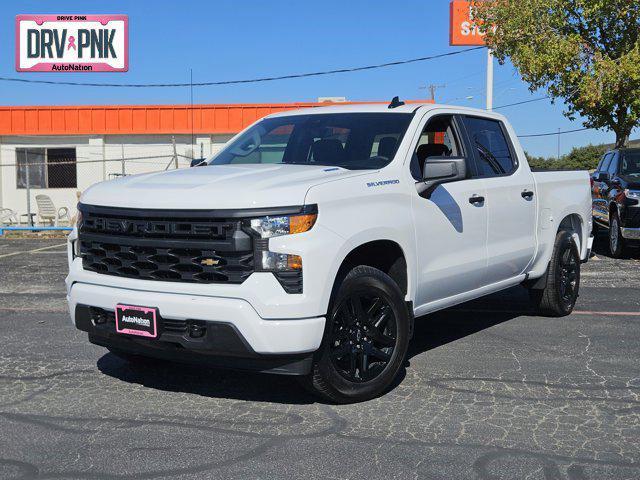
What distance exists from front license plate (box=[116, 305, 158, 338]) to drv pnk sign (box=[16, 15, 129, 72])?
24946 millimetres

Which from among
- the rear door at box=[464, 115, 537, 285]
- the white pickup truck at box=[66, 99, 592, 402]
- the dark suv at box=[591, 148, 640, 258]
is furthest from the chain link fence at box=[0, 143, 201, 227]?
the white pickup truck at box=[66, 99, 592, 402]

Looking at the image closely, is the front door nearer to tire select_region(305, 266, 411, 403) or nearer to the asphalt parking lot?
tire select_region(305, 266, 411, 403)

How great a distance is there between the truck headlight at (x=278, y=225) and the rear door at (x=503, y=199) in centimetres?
222

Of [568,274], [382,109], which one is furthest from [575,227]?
[382,109]

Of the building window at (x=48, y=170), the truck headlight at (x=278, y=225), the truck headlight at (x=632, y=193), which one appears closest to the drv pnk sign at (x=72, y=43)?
the building window at (x=48, y=170)

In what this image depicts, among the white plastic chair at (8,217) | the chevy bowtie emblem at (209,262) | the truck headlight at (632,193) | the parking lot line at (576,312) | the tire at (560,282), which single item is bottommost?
the white plastic chair at (8,217)

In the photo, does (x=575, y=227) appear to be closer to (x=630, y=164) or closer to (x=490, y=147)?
(x=490, y=147)

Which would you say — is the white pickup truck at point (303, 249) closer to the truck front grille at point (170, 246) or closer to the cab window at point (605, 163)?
the truck front grille at point (170, 246)

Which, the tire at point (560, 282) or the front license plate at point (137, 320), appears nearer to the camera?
the front license plate at point (137, 320)

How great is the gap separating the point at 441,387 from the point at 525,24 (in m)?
15.3

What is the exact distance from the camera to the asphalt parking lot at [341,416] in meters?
3.68

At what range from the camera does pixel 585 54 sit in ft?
58.3

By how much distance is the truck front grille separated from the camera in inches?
164

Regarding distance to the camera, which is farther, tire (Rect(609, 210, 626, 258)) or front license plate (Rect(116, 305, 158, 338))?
tire (Rect(609, 210, 626, 258))
